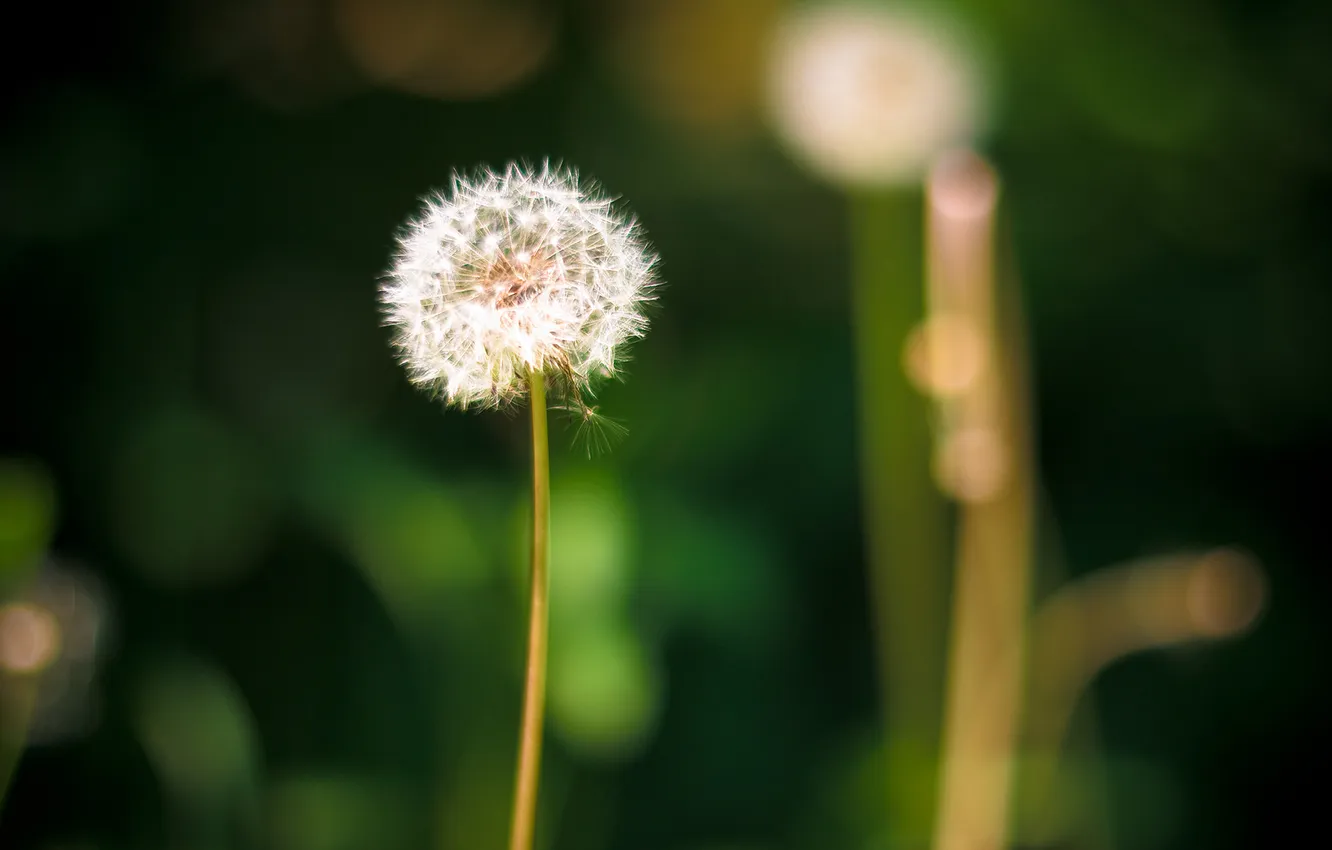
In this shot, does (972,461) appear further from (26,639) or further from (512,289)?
(26,639)

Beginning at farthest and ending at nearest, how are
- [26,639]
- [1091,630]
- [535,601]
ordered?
[1091,630], [26,639], [535,601]

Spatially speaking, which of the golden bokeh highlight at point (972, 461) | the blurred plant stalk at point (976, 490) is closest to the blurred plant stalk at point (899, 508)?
the blurred plant stalk at point (976, 490)

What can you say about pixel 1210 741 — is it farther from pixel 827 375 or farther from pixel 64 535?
pixel 64 535

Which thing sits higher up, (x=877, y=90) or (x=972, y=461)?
Answer: (x=877, y=90)

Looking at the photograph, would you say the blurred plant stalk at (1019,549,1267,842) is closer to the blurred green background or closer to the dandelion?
the blurred green background

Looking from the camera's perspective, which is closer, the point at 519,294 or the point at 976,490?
the point at 519,294

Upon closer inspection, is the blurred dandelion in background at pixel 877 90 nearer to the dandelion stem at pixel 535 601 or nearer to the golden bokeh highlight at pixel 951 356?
the golden bokeh highlight at pixel 951 356

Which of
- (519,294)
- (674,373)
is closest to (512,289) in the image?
(519,294)
